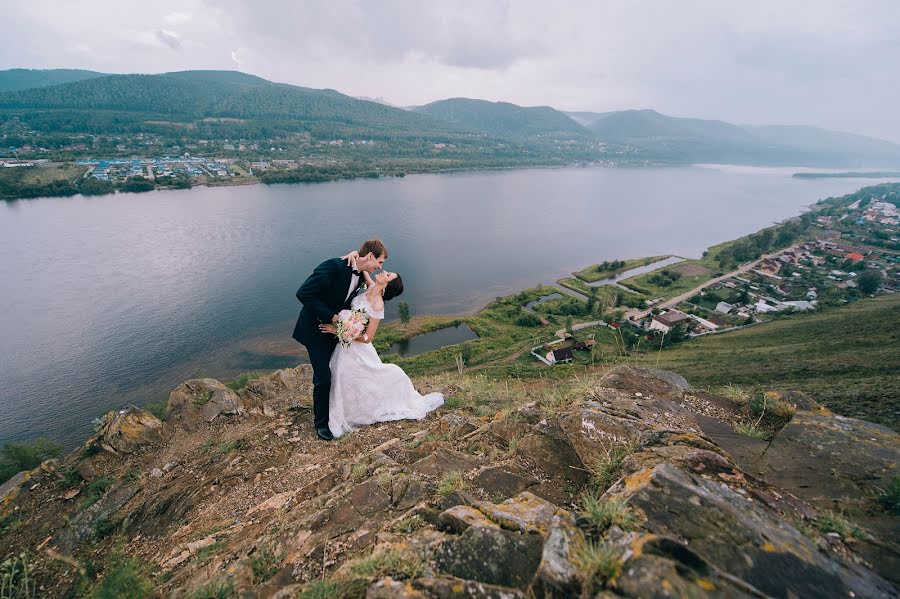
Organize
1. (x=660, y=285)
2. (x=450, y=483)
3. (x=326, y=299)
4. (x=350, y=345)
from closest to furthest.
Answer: (x=450, y=483)
(x=326, y=299)
(x=350, y=345)
(x=660, y=285)

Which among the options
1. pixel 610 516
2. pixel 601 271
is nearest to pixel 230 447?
pixel 610 516

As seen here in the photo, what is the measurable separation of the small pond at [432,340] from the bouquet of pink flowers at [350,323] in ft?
91.0

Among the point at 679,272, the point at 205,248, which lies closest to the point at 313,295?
the point at 205,248

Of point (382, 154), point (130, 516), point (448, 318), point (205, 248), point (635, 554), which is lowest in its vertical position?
point (448, 318)

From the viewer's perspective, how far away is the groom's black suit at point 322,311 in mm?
5395

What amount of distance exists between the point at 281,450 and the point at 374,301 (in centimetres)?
275

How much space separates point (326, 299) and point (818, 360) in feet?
79.7

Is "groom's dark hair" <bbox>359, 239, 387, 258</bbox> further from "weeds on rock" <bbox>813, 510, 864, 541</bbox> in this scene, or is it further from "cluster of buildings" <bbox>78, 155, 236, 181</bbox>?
"cluster of buildings" <bbox>78, 155, 236, 181</bbox>

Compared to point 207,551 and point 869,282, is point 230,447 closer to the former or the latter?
point 207,551

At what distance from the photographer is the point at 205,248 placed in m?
54.3

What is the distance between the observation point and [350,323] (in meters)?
5.59

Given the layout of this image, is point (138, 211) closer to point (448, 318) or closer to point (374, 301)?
point (448, 318)

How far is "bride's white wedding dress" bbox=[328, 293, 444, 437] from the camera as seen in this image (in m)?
5.96

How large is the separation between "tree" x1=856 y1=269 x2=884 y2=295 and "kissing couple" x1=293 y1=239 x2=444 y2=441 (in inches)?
2517
